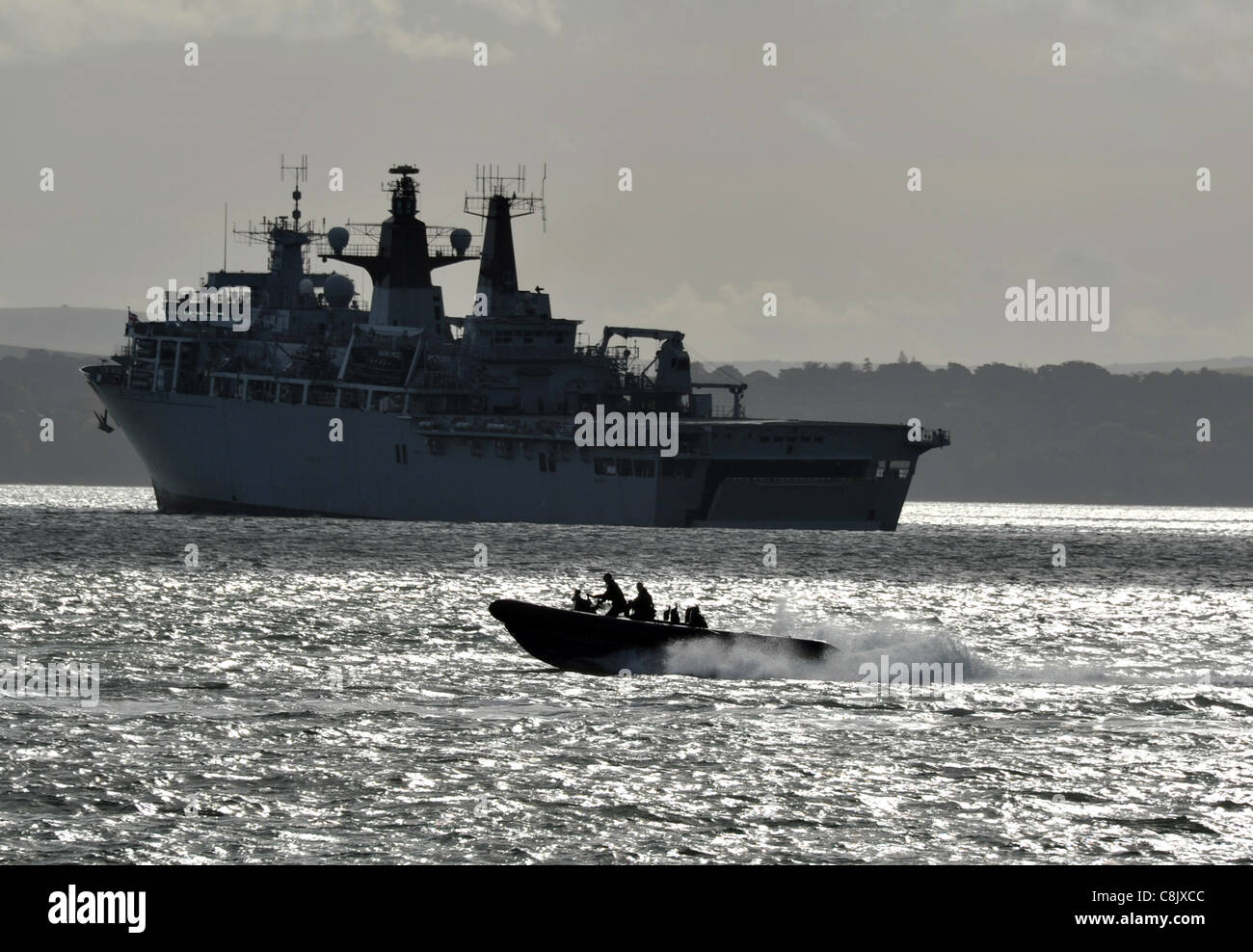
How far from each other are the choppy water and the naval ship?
59.6 metres

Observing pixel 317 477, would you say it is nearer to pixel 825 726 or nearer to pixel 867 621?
pixel 867 621

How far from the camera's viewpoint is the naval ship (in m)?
123

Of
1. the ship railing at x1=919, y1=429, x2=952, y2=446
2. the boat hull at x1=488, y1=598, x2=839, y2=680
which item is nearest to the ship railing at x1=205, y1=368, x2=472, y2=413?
the ship railing at x1=919, y1=429, x2=952, y2=446

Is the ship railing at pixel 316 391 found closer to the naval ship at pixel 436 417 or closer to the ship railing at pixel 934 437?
the naval ship at pixel 436 417

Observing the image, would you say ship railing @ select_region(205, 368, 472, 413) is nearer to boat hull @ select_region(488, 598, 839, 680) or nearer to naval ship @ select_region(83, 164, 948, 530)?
naval ship @ select_region(83, 164, 948, 530)

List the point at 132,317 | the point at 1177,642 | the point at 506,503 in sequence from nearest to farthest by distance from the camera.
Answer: the point at 1177,642 < the point at 506,503 < the point at 132,317

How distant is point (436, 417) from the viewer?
130 m

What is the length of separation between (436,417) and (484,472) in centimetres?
496

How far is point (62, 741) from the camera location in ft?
90.9

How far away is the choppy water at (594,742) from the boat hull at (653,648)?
0.86 m

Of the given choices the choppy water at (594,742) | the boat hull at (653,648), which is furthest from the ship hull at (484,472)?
the boat hull at (653,648)
